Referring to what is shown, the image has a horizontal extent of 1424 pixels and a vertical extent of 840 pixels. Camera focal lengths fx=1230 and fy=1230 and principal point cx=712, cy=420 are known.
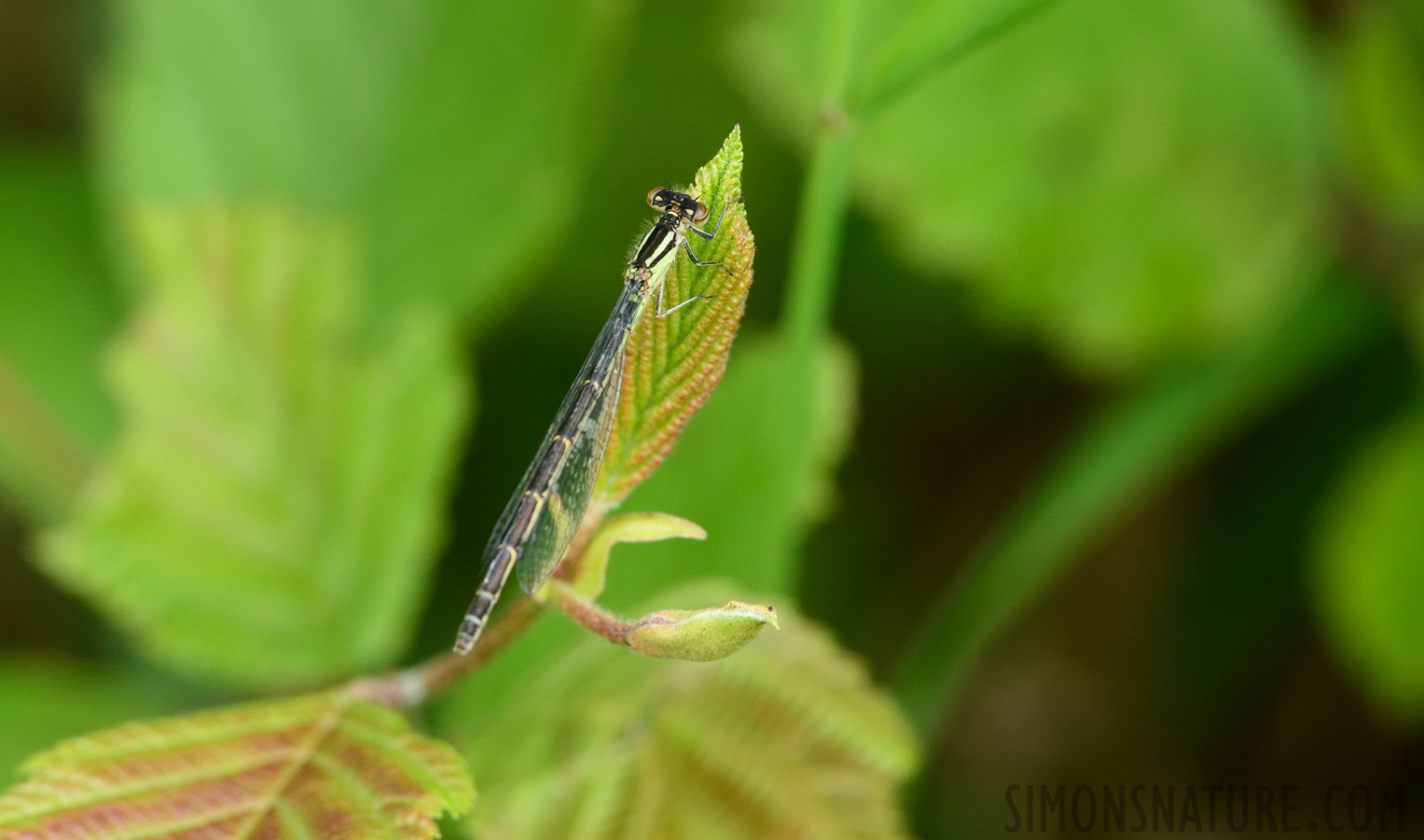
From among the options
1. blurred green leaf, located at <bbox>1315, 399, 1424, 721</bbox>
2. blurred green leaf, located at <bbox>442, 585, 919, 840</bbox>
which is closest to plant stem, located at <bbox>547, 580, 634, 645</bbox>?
blurred green leaf, located at <bbox>442, 585, 919, 840</bbox>

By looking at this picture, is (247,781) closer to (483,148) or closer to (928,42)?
(928,42)

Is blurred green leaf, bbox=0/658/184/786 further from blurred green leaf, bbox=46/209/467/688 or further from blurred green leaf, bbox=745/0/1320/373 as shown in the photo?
blurred green leaf, bbox=745/0/1320/373

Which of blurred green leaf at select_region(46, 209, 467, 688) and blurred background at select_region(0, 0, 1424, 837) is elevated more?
blurred background at select_region(0, 0, 1424, 837)

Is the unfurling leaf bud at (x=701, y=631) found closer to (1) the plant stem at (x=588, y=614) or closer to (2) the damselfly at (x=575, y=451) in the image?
(1) the plant stem at (x=588, y=614)

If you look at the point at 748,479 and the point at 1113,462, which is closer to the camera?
the point at 748,479

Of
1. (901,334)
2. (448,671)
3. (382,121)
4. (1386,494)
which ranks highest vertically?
(901,334)

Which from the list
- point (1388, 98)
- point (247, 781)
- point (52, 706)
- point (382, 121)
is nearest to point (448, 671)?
point (247, 781)

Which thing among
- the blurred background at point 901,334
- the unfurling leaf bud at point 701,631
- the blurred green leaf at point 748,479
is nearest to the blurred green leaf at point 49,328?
the blurred background at point 901,334
